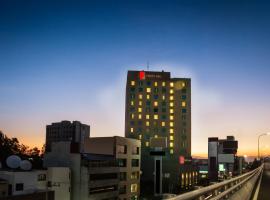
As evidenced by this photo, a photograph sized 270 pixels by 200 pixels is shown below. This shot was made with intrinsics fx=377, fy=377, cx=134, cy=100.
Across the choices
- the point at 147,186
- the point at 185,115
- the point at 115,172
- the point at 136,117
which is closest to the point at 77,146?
the point at 115,172

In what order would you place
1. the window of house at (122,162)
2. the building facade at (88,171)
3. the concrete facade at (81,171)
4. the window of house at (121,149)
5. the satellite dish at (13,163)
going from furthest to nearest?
1. the window of house at (121,149)
2. the window of house at (122,162)
3. the building facade at (88,171)
4. the concrete facade at (81,171)
5. the satellite dish at (13,163)

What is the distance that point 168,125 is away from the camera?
552 feet

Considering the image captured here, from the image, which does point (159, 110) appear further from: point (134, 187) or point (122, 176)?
point (122, 176)

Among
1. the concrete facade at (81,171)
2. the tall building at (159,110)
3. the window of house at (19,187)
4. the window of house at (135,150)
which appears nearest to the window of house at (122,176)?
the concrete facade at (81,171)

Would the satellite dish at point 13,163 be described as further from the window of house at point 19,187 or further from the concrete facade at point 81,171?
the concrete facade at point 81,171

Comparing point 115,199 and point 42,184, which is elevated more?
point 42,184

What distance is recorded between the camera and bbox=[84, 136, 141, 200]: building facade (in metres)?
105

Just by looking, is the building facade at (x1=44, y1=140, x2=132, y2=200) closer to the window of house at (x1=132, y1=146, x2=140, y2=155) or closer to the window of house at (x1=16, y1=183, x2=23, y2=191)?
the window of house at (x1=132, y1=146, x2=140, y2=155)

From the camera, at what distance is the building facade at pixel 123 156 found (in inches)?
4134

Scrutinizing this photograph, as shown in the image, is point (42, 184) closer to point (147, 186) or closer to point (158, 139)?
point (158, 139)

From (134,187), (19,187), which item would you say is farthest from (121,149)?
(19,187)

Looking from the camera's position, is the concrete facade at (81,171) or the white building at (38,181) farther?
the concrete facade at (81,171)

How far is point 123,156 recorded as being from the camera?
10831 cm

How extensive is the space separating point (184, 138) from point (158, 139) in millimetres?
133446
